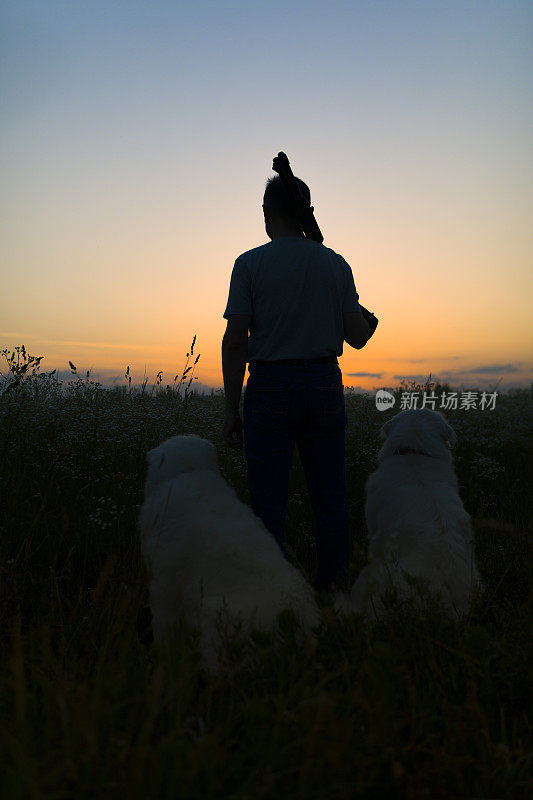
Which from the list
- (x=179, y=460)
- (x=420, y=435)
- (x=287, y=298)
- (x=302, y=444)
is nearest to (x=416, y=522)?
(x=302, y=444)

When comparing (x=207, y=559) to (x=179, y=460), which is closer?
(x=207, y=559)

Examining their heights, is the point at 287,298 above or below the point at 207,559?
above

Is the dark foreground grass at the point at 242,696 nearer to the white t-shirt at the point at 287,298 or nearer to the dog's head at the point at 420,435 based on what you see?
the dog's head at the point at 420,435

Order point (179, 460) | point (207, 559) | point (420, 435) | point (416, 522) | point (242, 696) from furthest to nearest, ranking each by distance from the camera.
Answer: point (420, 435) → point (179, 460) → point (416, 522) → point (207, 559) → point (242, 696)

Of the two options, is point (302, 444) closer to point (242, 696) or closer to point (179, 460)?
point (179, 460)

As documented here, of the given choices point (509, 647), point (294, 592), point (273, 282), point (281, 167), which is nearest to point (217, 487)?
point (294, 592)

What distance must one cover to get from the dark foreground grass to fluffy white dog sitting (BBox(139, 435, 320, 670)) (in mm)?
146

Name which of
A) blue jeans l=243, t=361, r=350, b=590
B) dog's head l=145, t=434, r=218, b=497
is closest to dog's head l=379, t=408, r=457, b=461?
blue jeans l=243, t=361, r=350, b=590

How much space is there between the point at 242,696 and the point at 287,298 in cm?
233

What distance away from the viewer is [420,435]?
4.02 m

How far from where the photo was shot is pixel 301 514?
4766mm

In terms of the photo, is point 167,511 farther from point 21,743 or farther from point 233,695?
point 21,743

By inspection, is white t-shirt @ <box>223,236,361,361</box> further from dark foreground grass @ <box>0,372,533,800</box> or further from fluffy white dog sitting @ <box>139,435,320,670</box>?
dark foreground grass @ <box>0,372,533,800</box>

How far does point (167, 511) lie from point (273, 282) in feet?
5.37
